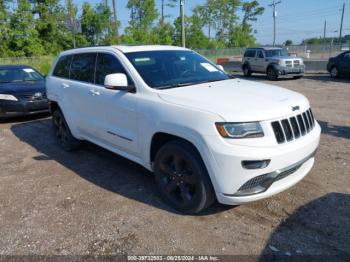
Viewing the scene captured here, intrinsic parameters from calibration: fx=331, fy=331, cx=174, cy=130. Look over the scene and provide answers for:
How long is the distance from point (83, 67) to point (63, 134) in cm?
147

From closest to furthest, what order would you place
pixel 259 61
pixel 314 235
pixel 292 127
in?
pixel 314 235, pixel 292 127, pixel 259 61

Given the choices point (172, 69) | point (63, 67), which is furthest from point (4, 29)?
point (172, 69)

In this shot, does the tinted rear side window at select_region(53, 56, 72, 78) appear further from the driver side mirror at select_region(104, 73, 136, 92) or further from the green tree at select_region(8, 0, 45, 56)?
the green tree at select_region(8, 0, 45, 56)

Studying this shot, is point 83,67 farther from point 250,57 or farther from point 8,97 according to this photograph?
point 250,57

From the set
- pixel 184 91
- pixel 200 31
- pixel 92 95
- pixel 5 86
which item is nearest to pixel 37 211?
pixel 92 95

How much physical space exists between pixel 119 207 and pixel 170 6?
61061 millimetres

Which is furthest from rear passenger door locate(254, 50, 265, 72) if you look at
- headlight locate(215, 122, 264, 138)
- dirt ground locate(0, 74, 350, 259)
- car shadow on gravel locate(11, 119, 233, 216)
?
headlight locate(215, 122, 264, 138)

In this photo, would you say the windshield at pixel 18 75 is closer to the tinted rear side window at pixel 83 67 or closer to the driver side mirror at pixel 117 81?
the tinted rear side window at pixel 83 67

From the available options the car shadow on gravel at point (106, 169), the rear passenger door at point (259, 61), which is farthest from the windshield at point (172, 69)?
the rear passenger door at point (259, 61)

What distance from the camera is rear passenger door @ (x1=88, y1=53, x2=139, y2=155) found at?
13.1 ft

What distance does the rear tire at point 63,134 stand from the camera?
577 centimetres

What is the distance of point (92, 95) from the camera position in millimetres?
4691

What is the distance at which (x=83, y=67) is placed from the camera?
517 cm

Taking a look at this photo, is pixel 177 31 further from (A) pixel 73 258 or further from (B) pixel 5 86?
(A) pixel 73 258
